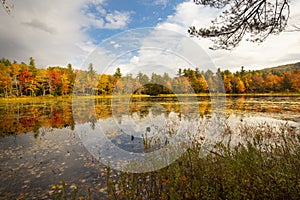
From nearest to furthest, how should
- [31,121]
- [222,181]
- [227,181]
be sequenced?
[227,181]
[222,181]
[31,121]

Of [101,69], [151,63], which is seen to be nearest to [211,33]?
[151,63]

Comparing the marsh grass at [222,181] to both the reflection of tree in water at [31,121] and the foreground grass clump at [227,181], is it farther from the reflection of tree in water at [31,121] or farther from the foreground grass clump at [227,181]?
the reflection of tree in water at [31,121]

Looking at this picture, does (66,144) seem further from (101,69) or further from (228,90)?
(228,90)

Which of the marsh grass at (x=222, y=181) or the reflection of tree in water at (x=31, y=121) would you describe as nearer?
the marsh grass at (x=222, y=181)

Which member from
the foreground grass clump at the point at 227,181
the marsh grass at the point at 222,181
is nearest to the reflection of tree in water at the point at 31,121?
the marsh grass at the point at 222,181

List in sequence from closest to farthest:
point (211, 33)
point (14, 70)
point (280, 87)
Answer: point (211, 33) → point (14, 70) → point (280, 87)

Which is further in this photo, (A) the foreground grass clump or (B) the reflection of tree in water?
(B) the reflection of tree in water

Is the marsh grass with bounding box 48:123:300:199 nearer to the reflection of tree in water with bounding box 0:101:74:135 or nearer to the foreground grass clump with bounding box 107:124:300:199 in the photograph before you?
the foreground grass clump with bounding box 107:124:300:199

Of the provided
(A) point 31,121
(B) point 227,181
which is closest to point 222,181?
(B) point 227,181

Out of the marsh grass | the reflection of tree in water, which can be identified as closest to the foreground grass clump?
the marsh grass

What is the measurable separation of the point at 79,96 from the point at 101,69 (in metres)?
53.8

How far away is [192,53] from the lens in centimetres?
558

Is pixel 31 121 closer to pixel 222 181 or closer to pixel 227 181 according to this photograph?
pixel 222 181

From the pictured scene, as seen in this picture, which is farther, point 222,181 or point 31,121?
point 31,121
